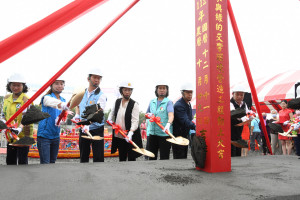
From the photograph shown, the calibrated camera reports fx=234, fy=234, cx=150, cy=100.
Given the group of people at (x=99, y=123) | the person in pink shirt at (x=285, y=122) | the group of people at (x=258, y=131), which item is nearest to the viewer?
the group of people at (x=99, y=123)

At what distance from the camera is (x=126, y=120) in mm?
3145

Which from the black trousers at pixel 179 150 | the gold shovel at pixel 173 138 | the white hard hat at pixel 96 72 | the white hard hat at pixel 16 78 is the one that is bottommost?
the black trousers at pixel 179 150

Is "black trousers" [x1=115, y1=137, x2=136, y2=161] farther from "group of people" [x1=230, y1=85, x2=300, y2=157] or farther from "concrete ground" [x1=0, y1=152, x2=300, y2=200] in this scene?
"group of people" [x1=230, y1=85, x2=300, y2=157]

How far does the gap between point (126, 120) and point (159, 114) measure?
1.73ft

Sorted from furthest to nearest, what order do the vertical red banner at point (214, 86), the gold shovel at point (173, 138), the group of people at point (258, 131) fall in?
the group of people at point (258, 131) → the gold shovel at point (173, 138) → the vertical red banner at point (214, 86)

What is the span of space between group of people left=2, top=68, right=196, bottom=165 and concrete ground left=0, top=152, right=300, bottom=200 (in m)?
0.63

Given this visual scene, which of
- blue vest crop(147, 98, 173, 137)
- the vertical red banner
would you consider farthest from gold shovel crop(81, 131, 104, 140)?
the vertical red banner

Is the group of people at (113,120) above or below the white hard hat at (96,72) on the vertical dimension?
below

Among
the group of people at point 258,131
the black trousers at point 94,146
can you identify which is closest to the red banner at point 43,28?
the black trousers at point 94,146

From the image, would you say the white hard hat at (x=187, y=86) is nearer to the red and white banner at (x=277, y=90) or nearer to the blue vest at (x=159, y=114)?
the blue vest at (x=159, y=114)

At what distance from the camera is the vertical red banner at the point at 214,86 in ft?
6.53

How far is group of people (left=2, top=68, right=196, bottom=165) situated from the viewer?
8.32ft

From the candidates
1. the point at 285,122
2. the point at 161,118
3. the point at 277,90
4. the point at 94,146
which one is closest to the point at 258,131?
the point at 277,90

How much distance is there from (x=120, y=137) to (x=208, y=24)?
1.76 m
